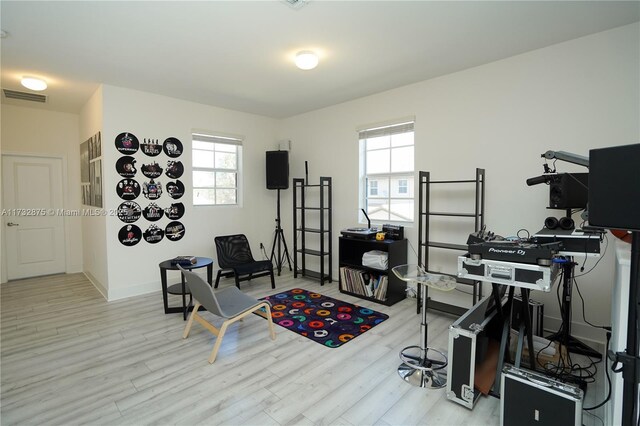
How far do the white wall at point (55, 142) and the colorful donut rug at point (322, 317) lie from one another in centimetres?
419

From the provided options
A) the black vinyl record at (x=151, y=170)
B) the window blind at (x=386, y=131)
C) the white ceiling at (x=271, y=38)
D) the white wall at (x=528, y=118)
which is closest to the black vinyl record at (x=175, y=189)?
the black vinyl record at (x=151, y=170)

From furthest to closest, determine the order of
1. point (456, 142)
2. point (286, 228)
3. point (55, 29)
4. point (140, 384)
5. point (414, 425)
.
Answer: point (286, 228) < point (456, 142) < point (55, 29) < point (140, 384) < point (414, 425)

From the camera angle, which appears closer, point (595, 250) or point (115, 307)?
point (595, 250)

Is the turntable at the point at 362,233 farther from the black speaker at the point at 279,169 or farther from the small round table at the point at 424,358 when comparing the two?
the black speaker at the point at 279,169

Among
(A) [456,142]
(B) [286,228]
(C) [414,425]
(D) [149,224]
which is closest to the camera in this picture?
(C) [414,425]

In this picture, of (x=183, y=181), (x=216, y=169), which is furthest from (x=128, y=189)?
(x=216, y=169)

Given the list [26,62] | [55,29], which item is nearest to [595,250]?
[55,29]

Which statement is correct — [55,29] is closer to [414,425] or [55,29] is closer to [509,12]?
[509,12]

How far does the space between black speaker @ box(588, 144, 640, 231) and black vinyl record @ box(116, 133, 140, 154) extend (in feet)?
16.0

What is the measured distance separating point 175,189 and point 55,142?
2.72 meters

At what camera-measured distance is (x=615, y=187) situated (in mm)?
1203

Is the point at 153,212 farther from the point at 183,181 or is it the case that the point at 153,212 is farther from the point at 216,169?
the point at 216,169

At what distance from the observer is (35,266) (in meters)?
5.41

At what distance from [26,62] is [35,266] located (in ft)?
12.2
